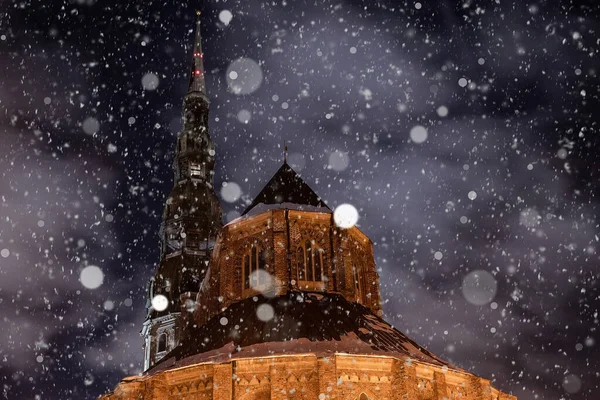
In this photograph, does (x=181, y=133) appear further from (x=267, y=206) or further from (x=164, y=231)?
(x=267, y=206)

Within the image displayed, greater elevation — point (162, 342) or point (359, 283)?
point (162, 342)

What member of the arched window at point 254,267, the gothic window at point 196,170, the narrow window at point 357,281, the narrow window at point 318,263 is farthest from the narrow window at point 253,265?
the gothic window at point 196,170

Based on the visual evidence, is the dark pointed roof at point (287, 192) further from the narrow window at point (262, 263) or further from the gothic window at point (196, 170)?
the gothic window at point (196, 170)

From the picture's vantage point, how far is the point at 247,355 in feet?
77.4

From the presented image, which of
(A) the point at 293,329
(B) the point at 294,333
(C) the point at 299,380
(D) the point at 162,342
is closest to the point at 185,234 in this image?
(D) the point at 162,342

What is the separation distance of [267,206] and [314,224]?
2.42m

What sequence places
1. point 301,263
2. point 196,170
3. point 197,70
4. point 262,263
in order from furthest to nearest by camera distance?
point 197,70, point 196,170, point 262,263, point 301,263

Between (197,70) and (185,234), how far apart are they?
52.7 ft

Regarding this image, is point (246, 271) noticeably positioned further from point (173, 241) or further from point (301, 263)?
point (173, 241)

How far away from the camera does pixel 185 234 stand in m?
45.8

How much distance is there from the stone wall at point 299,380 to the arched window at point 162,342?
2033cm

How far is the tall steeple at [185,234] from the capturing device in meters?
44.1

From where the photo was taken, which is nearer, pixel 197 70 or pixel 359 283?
pixel 359 283

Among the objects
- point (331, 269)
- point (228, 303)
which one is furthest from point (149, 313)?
point (331, 269)
